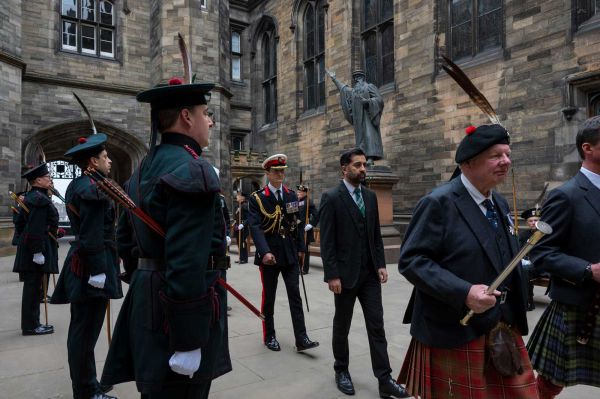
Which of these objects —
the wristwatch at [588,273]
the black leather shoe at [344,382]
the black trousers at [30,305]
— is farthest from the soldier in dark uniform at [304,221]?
the wristwatch at [588,273]

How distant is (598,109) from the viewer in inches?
381

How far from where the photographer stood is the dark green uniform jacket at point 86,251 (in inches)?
137

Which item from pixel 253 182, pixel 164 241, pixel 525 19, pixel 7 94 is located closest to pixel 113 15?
pixel 7 94

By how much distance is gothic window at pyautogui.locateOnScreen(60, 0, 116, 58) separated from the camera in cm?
1808

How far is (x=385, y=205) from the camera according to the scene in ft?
36.5

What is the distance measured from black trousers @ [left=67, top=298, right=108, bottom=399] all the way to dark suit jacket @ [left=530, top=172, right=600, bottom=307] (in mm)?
3035

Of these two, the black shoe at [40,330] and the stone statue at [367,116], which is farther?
the stone statue at [367,116]

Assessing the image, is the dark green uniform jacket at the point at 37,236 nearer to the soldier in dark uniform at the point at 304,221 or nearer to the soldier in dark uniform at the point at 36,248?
the soldier in dark uniform at the point at 36,248

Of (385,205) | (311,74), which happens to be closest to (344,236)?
(385,205)

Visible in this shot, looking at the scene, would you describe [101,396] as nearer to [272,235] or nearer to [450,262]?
[272,235]

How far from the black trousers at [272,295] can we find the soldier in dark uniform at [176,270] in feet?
8.06

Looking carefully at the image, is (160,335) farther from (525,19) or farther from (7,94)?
(7,94)

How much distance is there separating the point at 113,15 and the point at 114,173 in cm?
777

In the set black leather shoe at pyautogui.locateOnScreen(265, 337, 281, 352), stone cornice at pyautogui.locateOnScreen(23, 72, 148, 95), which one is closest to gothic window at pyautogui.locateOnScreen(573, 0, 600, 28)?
black leather shoe at pyautogui.locateOnScreen(265, 337, 281, 352)
